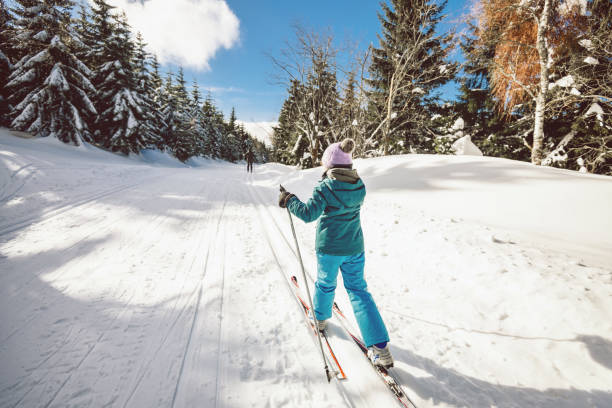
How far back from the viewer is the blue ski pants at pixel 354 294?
1.96 metres

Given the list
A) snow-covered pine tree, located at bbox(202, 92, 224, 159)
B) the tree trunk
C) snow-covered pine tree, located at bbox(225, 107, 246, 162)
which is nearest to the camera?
the tree trunk

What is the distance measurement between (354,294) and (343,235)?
22.7 inches

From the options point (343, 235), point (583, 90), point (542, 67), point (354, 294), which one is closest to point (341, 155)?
point (343, 235)

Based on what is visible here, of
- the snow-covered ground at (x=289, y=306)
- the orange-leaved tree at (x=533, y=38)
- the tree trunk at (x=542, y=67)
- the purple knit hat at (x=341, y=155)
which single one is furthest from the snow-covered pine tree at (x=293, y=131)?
the purple knit hat at (x=341, y=155)

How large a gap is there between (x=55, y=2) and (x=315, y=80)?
1688 centimetres

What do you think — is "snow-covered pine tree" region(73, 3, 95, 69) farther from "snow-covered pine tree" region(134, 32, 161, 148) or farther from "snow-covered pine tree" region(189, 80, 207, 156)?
"snow-covered pine tree" region(189, 80, 207, 156)

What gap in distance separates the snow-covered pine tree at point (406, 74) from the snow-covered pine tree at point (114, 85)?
18.7 m

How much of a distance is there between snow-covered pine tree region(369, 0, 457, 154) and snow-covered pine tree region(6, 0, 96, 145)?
19.4m

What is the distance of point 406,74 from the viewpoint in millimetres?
11773

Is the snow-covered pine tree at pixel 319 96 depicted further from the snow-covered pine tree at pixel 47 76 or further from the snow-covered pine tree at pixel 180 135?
the snow-covered pine tree at pixel 180 135

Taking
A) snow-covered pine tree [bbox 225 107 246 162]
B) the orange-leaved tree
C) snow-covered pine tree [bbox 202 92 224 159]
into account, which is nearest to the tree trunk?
the orange-leaved tree

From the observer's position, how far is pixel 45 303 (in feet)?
7.77

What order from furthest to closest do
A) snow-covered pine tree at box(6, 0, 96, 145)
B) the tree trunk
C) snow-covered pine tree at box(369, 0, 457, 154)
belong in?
snow-covered pine tree at box(6, 0, 96, 145) < snow-covered pine tree at box(369, 0, 457, 154) < the tree trunk

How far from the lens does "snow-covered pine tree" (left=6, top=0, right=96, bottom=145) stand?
1367 centimetres
